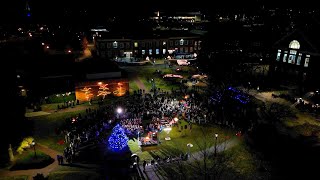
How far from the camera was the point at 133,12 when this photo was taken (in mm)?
122375

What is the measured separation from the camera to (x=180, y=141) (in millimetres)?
30938

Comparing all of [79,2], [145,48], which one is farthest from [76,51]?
[79,2]

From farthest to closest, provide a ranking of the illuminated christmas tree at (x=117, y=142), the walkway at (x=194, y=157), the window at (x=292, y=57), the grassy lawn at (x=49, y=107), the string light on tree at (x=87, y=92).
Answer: the window at (x=292, y=57) → the string light on tree at (x=87, y=92) → the grassy lawn at (x=49, y=107) → the illuminated christmas tree at (x=117, y=142) → the walkway at (x=194, y=157)

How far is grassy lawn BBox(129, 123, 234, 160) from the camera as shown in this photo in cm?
2872

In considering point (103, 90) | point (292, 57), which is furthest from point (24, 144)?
point (292, 57)

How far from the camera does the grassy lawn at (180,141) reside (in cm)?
2872

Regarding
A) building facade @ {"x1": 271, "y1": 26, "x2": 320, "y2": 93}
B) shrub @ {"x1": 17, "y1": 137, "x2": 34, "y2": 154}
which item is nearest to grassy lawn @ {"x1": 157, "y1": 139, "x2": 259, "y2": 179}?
shrub @ {"x1": 17, "y1": 137, "x2": 34, "y2": 154}

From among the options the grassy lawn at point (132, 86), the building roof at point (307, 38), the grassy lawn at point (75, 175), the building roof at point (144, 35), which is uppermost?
the building roof at point (307, 38)

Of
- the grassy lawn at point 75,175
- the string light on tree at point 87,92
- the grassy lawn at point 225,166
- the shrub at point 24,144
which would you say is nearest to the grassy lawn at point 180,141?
the grassy lawn at point 225,166

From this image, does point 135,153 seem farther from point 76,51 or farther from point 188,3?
point 188,3

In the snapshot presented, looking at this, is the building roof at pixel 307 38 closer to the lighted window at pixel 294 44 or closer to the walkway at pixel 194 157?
the lighted window at pixel 294 44

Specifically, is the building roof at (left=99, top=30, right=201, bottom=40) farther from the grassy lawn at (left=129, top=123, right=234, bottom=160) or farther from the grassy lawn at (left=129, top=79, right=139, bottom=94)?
the grassy lawn at (left=129, top=123, right=234, bottom=160)

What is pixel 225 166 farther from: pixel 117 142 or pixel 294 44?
pixel 294 44

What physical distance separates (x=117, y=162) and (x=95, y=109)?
14906mm
